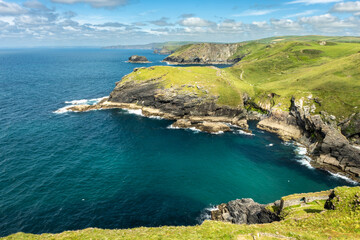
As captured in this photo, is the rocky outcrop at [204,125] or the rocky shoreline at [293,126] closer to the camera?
the rocky shoreline at [293,126]

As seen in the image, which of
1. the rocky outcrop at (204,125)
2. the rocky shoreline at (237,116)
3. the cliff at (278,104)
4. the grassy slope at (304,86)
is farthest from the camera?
the rocky outcrop at (204,125)

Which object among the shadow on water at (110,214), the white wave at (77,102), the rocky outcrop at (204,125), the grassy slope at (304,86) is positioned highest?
the grassy slope at (304,86)

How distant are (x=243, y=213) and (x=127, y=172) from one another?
3376cm

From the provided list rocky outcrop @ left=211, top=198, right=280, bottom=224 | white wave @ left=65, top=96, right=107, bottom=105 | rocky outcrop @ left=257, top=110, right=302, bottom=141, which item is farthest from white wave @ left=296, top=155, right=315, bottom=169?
white wave @ left=65, top=96, right=107, bottom=105

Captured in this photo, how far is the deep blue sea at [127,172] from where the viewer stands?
140ft

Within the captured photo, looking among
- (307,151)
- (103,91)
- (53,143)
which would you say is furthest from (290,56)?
(53,143)

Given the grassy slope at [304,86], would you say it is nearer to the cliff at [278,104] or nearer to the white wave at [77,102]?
the cliff at [278,104]

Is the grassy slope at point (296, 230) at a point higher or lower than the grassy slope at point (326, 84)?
lower

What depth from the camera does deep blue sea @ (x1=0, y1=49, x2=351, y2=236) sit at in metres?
42.7

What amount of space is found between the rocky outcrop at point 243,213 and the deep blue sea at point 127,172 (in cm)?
389

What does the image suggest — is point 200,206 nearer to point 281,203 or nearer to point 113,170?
point 281,203

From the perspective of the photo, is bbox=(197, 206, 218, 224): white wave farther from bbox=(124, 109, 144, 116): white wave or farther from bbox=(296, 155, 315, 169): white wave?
bbox=(124, 109, 144, 116): white wave

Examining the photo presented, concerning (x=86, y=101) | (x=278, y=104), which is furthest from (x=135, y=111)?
(x=278, y=104)

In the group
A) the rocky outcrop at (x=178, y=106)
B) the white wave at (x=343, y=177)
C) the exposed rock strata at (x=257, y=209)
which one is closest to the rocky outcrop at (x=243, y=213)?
the exposed rock strata at (x=257, y=209)
